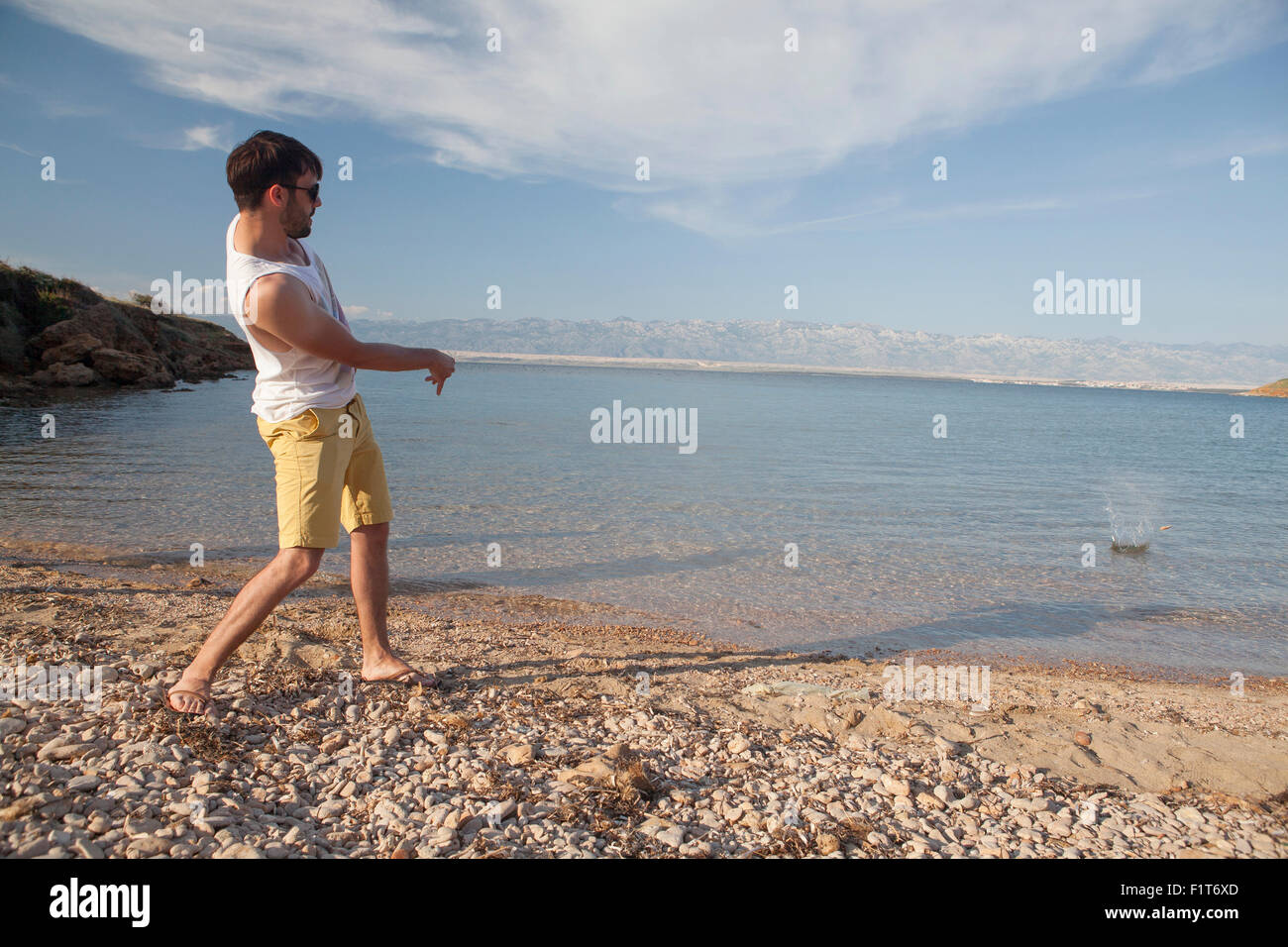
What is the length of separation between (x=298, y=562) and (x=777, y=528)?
7.38 metres

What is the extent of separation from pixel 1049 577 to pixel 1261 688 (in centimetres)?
A: 279

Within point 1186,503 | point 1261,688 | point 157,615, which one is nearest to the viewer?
point 157,615

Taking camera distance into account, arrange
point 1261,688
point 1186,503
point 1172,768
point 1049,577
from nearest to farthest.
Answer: point 1172,768
point 1261,688
point 1049,577
point 1186,503

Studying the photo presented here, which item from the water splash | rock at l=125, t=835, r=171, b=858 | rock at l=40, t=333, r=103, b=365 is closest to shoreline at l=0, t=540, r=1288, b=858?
rock at l=125, t=835, r=171, b=858

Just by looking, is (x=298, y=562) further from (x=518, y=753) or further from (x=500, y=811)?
(x=500, y=811)

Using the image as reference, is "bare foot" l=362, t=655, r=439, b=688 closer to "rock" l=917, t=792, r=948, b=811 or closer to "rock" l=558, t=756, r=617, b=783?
"rock" l=558, t=756, r=617, b=783

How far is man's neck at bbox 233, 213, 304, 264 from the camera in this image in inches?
122

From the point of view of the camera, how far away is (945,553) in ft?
28.8

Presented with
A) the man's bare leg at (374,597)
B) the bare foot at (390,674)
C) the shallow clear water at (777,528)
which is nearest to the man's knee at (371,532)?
the man's bare leg at (374,597)

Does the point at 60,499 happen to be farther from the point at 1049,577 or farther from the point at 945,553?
the point at 1049,577

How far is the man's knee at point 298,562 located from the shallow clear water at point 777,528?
351 cm

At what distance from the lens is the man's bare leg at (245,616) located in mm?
3166

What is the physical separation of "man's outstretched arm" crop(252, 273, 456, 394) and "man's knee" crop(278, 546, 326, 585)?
84 centimetres
